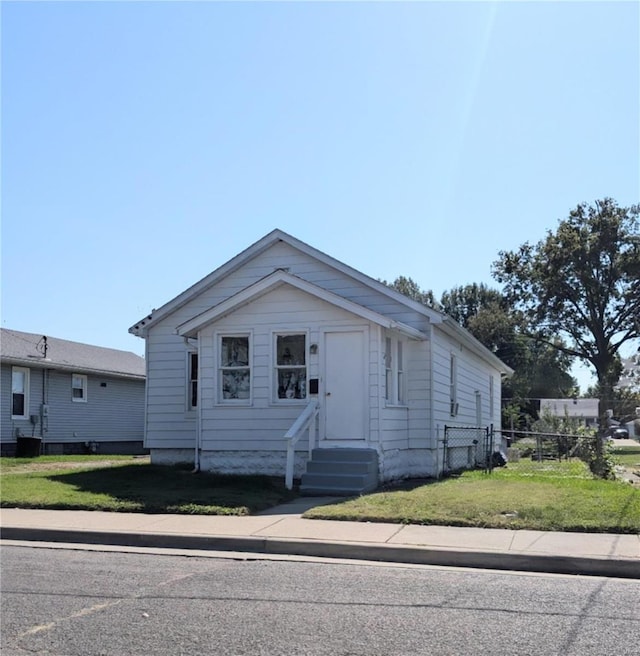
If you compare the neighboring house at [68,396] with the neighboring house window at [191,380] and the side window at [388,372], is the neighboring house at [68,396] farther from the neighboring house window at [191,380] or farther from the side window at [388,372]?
the side window at [388,372]

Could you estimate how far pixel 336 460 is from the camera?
13.2 m

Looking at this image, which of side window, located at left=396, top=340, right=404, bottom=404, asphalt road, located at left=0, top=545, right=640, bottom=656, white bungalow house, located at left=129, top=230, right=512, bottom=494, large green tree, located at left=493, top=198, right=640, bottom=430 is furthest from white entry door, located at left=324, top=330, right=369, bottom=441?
large green tree, located at left=493, top=198, right=640, bottom=430

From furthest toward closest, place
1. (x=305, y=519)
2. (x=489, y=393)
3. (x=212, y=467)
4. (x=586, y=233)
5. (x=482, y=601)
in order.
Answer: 1. (x=586, y=233)
2. (x=489, y=393)
3. (x=212, y=467)
4. (x=305, y=519)
5. (x=482, y=601)

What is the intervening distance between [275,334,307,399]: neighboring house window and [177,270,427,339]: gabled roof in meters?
0.96

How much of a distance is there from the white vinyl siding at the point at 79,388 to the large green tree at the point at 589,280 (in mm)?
32050

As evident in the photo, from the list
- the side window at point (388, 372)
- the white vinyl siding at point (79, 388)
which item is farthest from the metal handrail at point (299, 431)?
the white vinyl siding at point (79, 388)

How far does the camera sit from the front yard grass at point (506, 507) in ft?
29.2

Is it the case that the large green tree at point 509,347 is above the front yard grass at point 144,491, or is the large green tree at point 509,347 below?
above

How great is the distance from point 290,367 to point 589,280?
123 feet

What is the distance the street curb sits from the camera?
707 cm

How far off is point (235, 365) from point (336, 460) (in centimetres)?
299

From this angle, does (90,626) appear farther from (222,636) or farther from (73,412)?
(73,412)

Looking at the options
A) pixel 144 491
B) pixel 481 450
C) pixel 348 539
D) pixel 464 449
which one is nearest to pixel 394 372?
pixel 144 491

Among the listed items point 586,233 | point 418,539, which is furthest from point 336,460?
point 586,233
